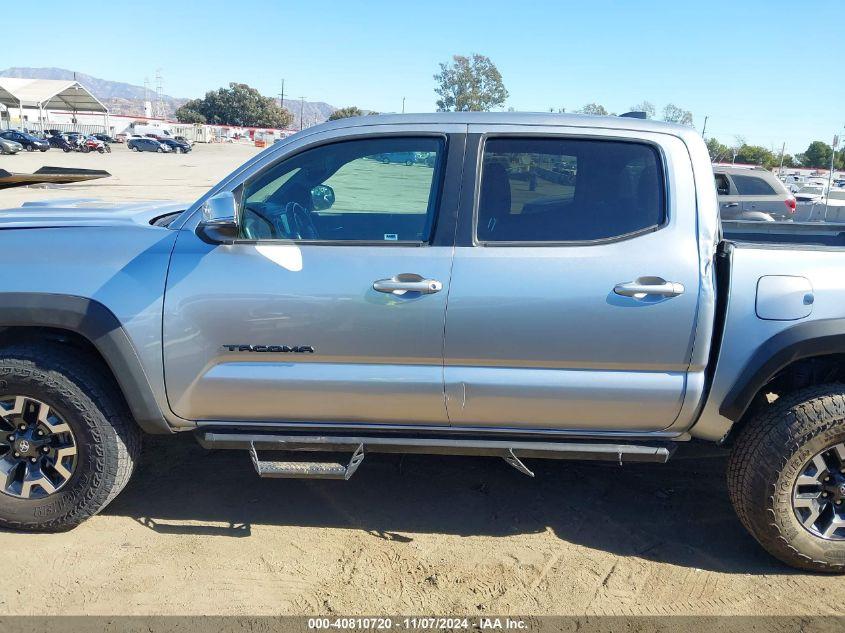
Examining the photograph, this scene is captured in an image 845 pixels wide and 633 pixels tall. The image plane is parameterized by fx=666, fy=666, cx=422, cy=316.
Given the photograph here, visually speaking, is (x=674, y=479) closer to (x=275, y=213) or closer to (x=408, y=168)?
(x=408, y=168)

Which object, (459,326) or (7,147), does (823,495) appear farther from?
(7,147)

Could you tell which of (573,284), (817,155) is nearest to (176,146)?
(573,284)

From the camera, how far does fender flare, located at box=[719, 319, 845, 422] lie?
275cm

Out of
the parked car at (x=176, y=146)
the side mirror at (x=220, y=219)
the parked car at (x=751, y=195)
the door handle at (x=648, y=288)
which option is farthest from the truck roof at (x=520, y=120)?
the parked car at (x=176, y=146)

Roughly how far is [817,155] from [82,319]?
10187cm

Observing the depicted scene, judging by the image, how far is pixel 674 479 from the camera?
3896mm

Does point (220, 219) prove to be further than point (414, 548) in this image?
No

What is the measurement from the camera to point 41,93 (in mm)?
72750

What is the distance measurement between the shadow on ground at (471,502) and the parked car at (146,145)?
2538 inches

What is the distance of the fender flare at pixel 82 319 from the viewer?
9.53ft

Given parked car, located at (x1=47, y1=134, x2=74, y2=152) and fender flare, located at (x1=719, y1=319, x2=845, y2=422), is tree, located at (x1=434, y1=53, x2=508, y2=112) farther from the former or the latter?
fender flare, located at (x1=719, y1=319, x2=845, y2=422)

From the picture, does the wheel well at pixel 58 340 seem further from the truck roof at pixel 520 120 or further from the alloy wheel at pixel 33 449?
the truck roof at pixel 520 120

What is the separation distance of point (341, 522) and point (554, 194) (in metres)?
1.93

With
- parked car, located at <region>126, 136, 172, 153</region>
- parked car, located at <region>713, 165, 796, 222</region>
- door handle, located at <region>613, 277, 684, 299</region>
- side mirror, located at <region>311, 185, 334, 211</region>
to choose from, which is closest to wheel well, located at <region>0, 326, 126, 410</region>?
side mirror, located at <region>311, 185, 334, 211</region>
